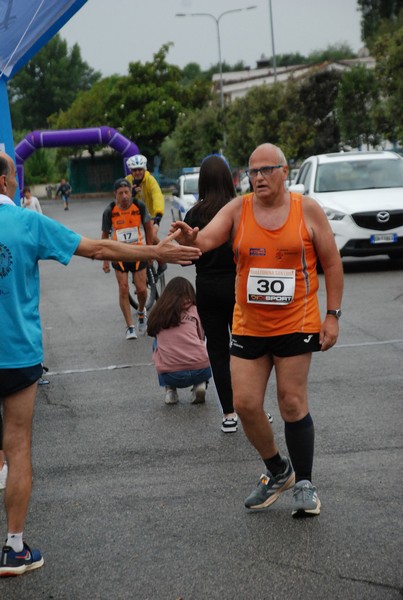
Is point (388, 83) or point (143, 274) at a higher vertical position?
point (388, 83)

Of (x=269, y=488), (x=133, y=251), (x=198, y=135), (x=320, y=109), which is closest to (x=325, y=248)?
(x=133, y=251)

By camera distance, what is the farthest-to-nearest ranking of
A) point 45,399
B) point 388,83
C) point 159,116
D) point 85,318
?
point 159,116, point 388,83, point 85,318, point 45,399

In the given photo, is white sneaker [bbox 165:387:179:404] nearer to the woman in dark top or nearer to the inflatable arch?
the woman in dark top

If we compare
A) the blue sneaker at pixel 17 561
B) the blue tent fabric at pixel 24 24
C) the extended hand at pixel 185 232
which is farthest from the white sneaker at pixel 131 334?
the blue sneaker at pixel 17 561

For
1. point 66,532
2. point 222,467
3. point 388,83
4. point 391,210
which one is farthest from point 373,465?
point 388,83

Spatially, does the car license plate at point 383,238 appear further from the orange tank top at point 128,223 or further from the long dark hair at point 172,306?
the long dark hair at point 172,306

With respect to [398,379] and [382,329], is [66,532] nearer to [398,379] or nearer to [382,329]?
[398,379]

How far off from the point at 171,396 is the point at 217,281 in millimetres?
1535

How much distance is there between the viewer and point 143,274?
1248 cm

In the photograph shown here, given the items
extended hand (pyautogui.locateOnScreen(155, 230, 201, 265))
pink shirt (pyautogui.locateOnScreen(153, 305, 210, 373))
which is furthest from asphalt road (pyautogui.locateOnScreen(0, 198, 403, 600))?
extended hand (pyautogui.locateOnScreen(155, 230, 201, 265))

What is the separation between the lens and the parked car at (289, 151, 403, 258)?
17.0m

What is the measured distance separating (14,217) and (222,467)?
7.61ft

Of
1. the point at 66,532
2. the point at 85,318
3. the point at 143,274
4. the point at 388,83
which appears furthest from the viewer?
the point at 388,83

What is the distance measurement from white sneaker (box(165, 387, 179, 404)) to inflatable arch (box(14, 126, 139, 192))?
25.0 meters
